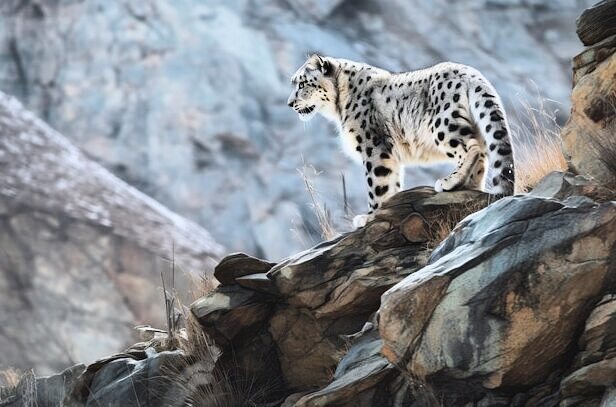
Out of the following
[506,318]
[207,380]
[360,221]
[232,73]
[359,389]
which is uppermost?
[232,73]

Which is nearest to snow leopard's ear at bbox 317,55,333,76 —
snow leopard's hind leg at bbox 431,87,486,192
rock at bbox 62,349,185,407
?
snow leopard's hind leg at bbox 431,87,486,192

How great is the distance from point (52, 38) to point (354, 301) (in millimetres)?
22245

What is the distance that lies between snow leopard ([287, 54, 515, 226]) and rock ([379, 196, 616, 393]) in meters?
2.15

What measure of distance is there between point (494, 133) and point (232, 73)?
19.0 metres

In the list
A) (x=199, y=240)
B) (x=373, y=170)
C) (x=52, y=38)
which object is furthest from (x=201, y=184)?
(x=373, y=170)

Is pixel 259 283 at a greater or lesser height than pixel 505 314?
lesser

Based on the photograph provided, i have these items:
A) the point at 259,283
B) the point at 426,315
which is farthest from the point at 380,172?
the point at 426,315

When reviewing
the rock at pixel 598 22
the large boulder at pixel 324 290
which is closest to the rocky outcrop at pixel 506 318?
the large boulder at pixel 324 290

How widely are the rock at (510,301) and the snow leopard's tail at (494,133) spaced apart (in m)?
2.03

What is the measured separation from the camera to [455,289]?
5.53 meters

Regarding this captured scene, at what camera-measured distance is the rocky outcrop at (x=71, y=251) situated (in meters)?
23.0

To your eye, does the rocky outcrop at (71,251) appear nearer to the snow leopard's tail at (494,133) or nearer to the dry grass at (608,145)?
the snow leopard's tail at (494,133)

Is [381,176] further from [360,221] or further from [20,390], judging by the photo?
[20,390]

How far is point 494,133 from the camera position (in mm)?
7898
